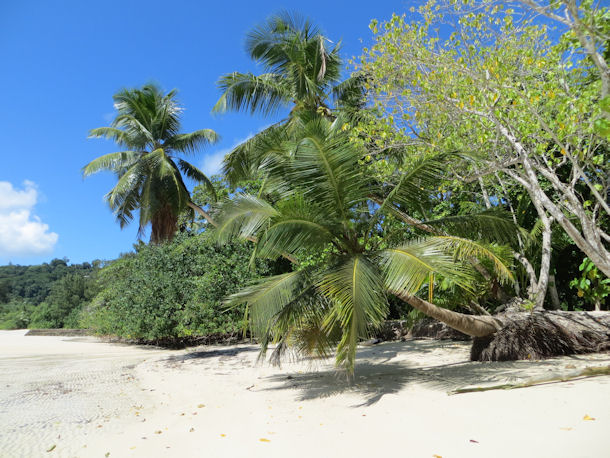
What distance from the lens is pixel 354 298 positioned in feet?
18.0

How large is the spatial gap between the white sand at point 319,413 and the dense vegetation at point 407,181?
0.88 metres

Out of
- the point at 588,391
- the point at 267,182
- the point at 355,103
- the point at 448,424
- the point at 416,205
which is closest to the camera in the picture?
the point at 448,424

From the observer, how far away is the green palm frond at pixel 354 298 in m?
5.50

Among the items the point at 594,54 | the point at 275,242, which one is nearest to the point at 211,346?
the point at 275,242

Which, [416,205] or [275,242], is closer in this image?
[275,242]

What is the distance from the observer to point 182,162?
1591 centimetres

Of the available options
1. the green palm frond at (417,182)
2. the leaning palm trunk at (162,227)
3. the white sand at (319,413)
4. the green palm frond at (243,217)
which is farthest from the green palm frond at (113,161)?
the green palm frond at (417,182)

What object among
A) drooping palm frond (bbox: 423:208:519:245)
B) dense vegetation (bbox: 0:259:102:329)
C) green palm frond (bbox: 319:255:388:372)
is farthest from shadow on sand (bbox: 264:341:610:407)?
dense vegetation (bbox: 0:259:102:329)

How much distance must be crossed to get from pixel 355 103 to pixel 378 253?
28.2ft

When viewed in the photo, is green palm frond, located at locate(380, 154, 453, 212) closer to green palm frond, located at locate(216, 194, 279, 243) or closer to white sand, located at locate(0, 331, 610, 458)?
green palm frond, located at locate(216, 194, 279, 243)

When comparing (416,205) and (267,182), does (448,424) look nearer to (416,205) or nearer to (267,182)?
(416,205)

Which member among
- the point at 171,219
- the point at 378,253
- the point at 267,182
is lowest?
the point at 378,253

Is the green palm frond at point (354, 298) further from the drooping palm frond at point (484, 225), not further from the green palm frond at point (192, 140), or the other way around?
the green palm frond at point (192, 140)

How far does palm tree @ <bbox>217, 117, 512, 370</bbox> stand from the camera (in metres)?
5.70
